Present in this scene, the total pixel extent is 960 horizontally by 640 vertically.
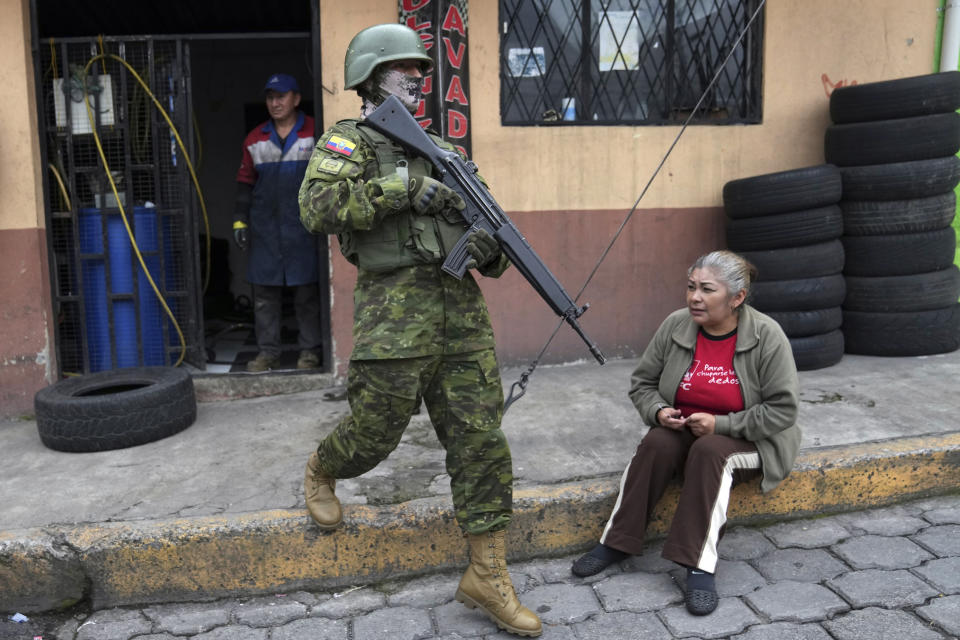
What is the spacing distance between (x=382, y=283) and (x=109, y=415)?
2051mm

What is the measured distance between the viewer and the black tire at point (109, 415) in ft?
13.2

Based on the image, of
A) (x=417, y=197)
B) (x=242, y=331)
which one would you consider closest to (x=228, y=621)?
(x=417, y=197)

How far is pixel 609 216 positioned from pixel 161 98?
2.88 meters

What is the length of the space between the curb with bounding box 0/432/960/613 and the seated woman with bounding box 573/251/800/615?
245 mm

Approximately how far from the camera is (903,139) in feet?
16.7

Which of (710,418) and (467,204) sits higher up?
(467,204)

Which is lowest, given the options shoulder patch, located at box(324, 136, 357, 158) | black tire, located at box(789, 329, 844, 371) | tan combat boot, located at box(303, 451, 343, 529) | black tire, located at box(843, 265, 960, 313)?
tan combat boot, located at box(303, 451, 343, 529)

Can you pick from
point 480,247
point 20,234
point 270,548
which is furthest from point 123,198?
point 480,247

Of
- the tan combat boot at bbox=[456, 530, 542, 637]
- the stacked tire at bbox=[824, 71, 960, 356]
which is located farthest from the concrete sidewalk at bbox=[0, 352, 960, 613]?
the stacked tire at bbox=[824, 71, 960, 356]

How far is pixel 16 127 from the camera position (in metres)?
4.65

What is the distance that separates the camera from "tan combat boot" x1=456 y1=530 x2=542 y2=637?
8.89 ft

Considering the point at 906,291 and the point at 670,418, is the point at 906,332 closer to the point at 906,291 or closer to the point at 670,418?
the point at 906,291

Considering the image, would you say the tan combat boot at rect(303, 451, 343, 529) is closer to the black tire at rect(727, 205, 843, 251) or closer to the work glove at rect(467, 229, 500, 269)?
the work glove at rect(467, 229, 500, 269)

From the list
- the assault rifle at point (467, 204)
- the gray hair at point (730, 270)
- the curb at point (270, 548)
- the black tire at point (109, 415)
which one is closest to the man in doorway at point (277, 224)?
the black tire at point (109, 415)
